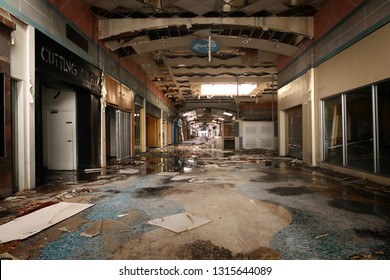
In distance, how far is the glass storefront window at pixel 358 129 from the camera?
5344 millimetres

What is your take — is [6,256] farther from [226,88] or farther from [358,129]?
[226,88]

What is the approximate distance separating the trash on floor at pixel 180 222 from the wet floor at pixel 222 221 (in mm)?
101

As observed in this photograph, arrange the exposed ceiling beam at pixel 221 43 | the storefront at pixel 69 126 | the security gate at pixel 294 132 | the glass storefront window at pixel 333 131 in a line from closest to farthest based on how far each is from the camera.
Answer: the glass storefront window at pixel 333 131
the storefront at pixel 69 126
the exposed ceiling beam at pixel 221 43
the security gate at pixel 294 132

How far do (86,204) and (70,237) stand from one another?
110cm

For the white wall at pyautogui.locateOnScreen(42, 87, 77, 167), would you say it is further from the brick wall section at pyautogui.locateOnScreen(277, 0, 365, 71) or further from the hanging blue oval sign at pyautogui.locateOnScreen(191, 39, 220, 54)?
the brick wall section at pyautogui.locateOnScreen(277, 0, 365, 71)

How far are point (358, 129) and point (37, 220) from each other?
272 inches

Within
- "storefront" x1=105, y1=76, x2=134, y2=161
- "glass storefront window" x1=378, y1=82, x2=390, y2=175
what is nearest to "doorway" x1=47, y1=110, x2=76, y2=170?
"storefront" x1=105, y1=76, x2=134, y2=161

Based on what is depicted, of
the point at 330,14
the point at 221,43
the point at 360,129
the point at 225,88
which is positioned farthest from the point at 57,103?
the point at 225,88

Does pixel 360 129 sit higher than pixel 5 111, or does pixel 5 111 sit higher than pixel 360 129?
pixel 5 111

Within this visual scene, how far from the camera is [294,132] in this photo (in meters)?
9.66

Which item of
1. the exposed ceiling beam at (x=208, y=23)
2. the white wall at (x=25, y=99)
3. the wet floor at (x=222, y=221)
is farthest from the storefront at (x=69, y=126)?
the white wall at (x=25, y=99)

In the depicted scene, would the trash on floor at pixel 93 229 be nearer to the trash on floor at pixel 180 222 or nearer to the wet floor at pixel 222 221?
the wet floor at pixel 222 221
